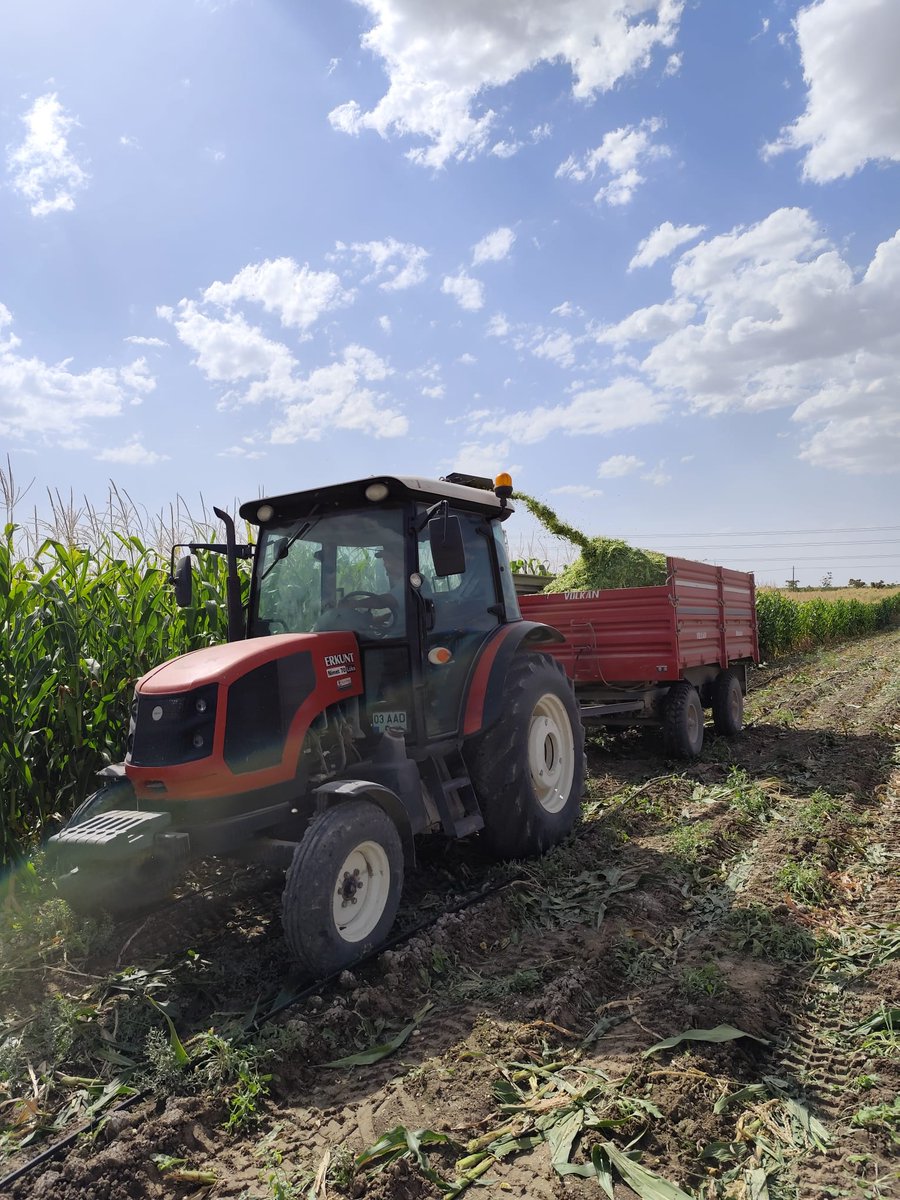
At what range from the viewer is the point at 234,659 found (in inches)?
147

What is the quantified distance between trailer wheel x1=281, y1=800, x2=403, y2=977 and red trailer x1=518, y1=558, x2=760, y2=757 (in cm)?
392

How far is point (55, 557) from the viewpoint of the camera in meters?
5.63

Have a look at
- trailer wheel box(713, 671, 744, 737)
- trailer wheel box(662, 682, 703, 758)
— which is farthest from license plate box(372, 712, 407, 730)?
trailer wheel box(713, 671, 744, 737)

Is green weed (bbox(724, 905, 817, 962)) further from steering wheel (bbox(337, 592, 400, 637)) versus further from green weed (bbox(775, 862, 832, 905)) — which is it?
steering wheel (bbox(337, 592, 400, 637))

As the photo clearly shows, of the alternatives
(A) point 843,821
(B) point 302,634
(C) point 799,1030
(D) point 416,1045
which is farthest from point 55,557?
(A) point 843,821

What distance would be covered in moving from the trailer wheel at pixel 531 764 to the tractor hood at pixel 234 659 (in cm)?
107

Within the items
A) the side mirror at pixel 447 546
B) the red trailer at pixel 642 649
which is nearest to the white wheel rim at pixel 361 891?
the side mirror at pixel 447 546

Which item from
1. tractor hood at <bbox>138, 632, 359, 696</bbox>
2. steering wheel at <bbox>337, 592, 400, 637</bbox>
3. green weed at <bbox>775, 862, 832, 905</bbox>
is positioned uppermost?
steering wheel at <bbox>337, 592, 400, 637</bbox>

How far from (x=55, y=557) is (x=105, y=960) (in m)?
2.88

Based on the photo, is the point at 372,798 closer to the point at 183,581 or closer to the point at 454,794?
the point at 454,794

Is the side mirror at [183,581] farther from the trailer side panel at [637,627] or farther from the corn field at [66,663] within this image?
the trailer side panel at [637,627]

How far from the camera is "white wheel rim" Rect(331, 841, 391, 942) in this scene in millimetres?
3568

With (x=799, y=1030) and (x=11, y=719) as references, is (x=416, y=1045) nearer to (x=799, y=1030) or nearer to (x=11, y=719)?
(x=799, y=1030)

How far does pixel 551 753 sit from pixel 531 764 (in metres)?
0.45
